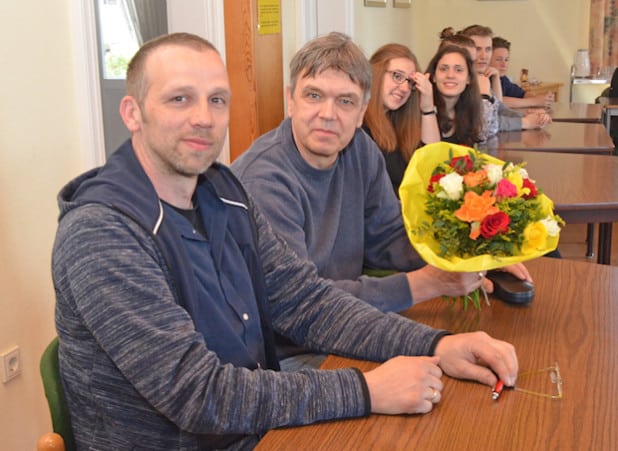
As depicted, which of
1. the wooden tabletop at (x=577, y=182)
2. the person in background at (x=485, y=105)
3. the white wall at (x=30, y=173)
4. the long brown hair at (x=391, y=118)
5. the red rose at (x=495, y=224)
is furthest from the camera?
the person in background at (x=485, y=105)

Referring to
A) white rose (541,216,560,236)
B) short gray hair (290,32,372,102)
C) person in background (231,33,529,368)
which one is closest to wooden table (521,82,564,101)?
person in background (231,33,529,368)

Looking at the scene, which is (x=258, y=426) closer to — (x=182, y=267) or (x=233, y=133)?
(x=182, y=267)

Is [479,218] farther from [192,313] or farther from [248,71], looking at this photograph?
[248,71]

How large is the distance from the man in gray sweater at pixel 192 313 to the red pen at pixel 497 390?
0.01m

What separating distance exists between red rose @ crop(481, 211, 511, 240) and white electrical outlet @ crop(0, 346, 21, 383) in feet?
5.17

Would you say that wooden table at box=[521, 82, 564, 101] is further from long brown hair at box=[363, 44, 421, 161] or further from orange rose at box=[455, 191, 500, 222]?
orange rose at box=[455, 191, 500, 222]

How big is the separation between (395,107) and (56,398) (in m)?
2.06

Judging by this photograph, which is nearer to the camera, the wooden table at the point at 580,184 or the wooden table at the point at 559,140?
the wooden table at the point at 580,184

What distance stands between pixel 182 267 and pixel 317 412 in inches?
13.8

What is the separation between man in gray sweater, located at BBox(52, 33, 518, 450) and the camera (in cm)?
118

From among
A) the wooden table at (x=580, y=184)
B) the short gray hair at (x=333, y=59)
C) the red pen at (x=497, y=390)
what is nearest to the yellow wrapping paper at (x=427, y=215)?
the red pen at (x=497, y=390)

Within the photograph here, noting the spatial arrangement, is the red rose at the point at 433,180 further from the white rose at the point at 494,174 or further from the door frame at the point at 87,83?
the door frame at the point at 87,83

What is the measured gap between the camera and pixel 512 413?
1181 mm

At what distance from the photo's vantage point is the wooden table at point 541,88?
8062 mm
